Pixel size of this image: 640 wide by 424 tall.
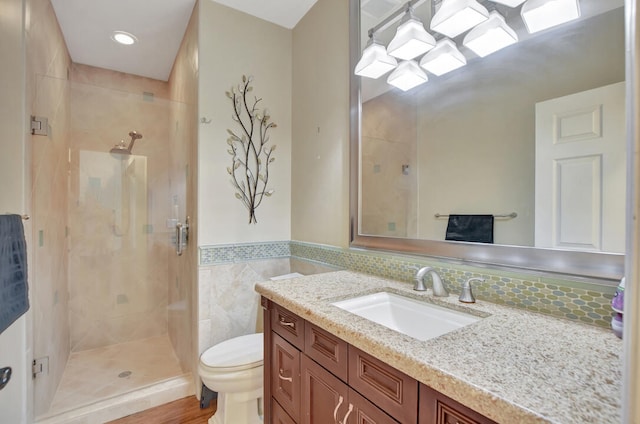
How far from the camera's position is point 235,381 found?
4.89 feet

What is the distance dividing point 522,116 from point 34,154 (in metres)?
2.29

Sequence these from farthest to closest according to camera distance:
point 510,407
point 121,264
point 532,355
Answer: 1. point 121,264
2. point 532,355
3. point 510,407

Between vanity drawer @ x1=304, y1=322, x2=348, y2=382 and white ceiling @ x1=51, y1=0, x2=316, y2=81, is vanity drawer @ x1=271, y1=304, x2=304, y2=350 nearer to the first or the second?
vanity drawer @ x1=304, y1=322, x2=348, y2=382

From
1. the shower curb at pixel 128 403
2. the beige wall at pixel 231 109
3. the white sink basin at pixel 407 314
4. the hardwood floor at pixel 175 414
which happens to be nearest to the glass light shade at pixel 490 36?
the white sink basin at pixel 407 314

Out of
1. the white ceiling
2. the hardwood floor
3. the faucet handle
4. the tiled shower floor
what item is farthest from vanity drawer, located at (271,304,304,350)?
the white ceiling

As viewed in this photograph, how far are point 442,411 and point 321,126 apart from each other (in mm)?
1586

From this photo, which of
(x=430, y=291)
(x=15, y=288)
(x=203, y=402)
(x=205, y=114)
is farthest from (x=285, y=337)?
(x=205, y=114)

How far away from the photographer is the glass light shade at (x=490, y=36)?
98 cm

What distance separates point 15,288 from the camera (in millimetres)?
1011

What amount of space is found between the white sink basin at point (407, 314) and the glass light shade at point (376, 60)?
1041 mm

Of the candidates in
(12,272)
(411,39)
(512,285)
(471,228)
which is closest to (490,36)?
(411,39)

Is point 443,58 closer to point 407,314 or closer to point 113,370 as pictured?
point 407,314

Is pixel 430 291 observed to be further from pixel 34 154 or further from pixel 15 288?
pixel 34 154

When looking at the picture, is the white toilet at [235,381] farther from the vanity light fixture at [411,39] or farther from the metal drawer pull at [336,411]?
the vanity light fixture at [411,39]
